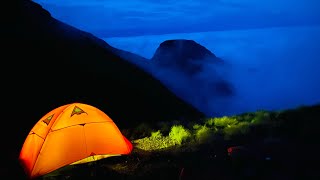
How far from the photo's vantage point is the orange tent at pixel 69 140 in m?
8.41

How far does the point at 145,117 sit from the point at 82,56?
34.4ft

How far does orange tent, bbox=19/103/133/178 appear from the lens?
27.6 feet

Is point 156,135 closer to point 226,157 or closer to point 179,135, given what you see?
point 179,135

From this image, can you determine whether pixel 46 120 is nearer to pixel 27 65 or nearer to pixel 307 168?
pixel 307 168

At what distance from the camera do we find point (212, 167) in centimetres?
758

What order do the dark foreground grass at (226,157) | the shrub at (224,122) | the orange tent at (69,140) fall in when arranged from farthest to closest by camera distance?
the shrub at (224,122)
the orange tent at (69,140)
the dark foreground grass at (226,157)

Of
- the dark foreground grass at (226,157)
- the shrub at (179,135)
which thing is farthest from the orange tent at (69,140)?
the shrub at (179,135)

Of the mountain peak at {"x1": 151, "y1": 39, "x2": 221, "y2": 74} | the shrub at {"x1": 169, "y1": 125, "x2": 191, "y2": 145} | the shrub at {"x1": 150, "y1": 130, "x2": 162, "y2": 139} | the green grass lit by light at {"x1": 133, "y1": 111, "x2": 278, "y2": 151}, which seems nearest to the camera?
the green grass lit by light at {"x1": 133, "y1": 111, "x2": 278, "y2": 151}

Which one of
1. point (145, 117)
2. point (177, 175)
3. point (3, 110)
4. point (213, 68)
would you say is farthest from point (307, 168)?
point (213, 68)

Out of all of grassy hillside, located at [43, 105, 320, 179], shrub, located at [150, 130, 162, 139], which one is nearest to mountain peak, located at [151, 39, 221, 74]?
shrub, located at [150, 130, 162, 139]

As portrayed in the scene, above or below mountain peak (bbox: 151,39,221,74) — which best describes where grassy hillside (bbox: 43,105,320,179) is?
below

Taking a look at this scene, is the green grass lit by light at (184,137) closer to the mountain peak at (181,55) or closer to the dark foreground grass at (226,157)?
the dark foreground grass at (226,157)

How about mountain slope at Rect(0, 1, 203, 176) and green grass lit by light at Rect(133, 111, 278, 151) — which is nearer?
green grass lit by light at Rect(133, 111, 278, 151)

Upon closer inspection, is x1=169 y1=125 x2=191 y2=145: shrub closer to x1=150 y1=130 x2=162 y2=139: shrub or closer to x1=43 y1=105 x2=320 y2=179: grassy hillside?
x1=43 y1=105 x2=320 y2=179: grassy hillside
